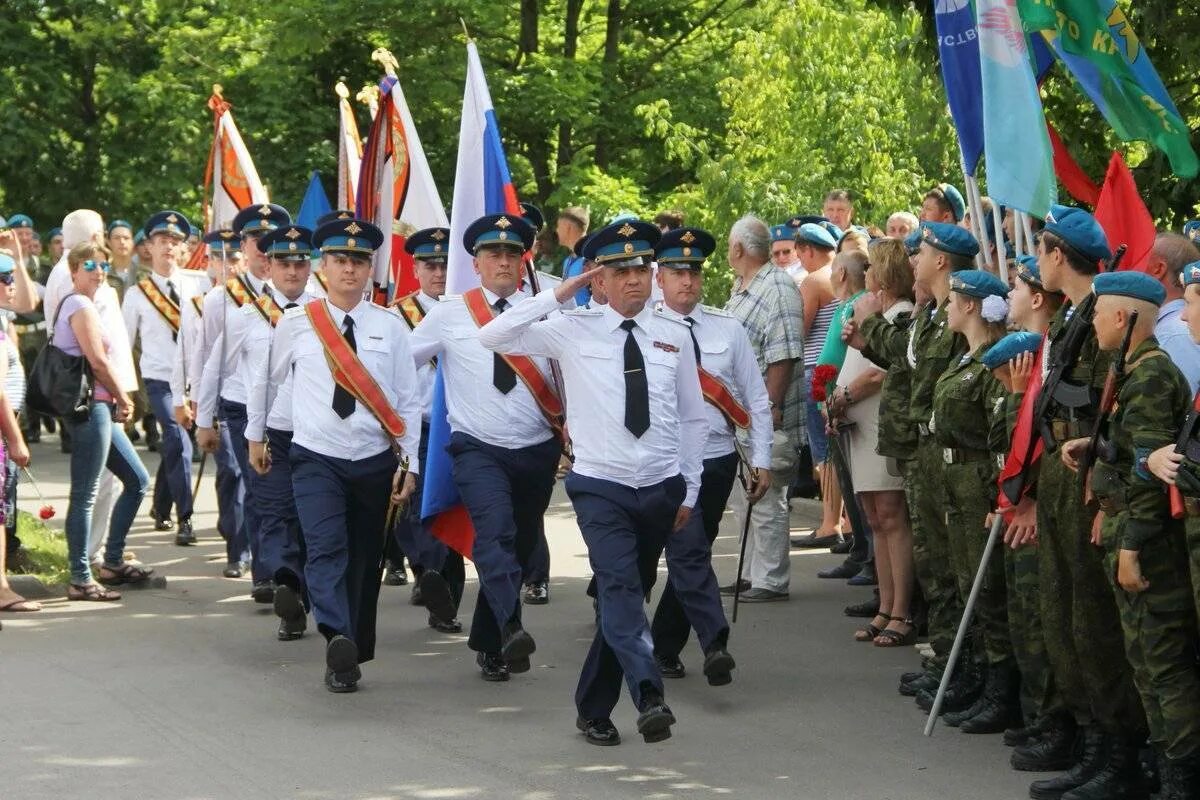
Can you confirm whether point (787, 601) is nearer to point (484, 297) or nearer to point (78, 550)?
point (484, 297)

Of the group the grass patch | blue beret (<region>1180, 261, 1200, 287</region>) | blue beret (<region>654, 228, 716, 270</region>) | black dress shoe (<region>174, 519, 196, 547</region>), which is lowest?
black dress shoe (<region>174, 519, 196, 547</region>)

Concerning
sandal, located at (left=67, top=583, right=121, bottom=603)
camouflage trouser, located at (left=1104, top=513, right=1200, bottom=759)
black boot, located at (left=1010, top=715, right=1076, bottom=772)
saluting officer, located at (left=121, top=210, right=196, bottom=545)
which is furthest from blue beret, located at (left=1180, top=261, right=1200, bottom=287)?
saluting officer, located at (left=121, top=210, right=196, bottom=545)

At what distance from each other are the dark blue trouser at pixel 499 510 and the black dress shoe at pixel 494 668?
0.15ft

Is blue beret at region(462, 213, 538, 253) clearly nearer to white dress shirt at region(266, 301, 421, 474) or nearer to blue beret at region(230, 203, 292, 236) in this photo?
white dress shirt at region(266, 301, 421, 474)

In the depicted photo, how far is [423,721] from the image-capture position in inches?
346

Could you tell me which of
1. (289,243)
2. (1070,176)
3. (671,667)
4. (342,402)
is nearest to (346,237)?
(342,402)

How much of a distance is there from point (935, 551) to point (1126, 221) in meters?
1.77

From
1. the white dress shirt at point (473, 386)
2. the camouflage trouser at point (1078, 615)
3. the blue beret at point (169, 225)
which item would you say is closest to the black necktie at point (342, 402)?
the white dress shirt at point (473, 386)

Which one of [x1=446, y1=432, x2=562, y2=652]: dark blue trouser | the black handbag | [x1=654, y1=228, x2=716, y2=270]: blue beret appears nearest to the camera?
[x1=446, y1=432, x2=562, y2=652]: dark blue trouser

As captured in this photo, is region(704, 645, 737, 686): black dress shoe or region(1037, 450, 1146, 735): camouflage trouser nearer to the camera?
region(1037, 450, 1146, 735): camouflage trouser

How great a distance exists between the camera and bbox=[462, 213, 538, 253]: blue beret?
399 inches

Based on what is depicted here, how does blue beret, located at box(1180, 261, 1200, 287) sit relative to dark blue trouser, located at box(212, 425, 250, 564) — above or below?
above

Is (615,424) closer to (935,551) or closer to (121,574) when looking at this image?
(935,551)

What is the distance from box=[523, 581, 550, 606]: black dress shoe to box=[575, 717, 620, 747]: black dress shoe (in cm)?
354
